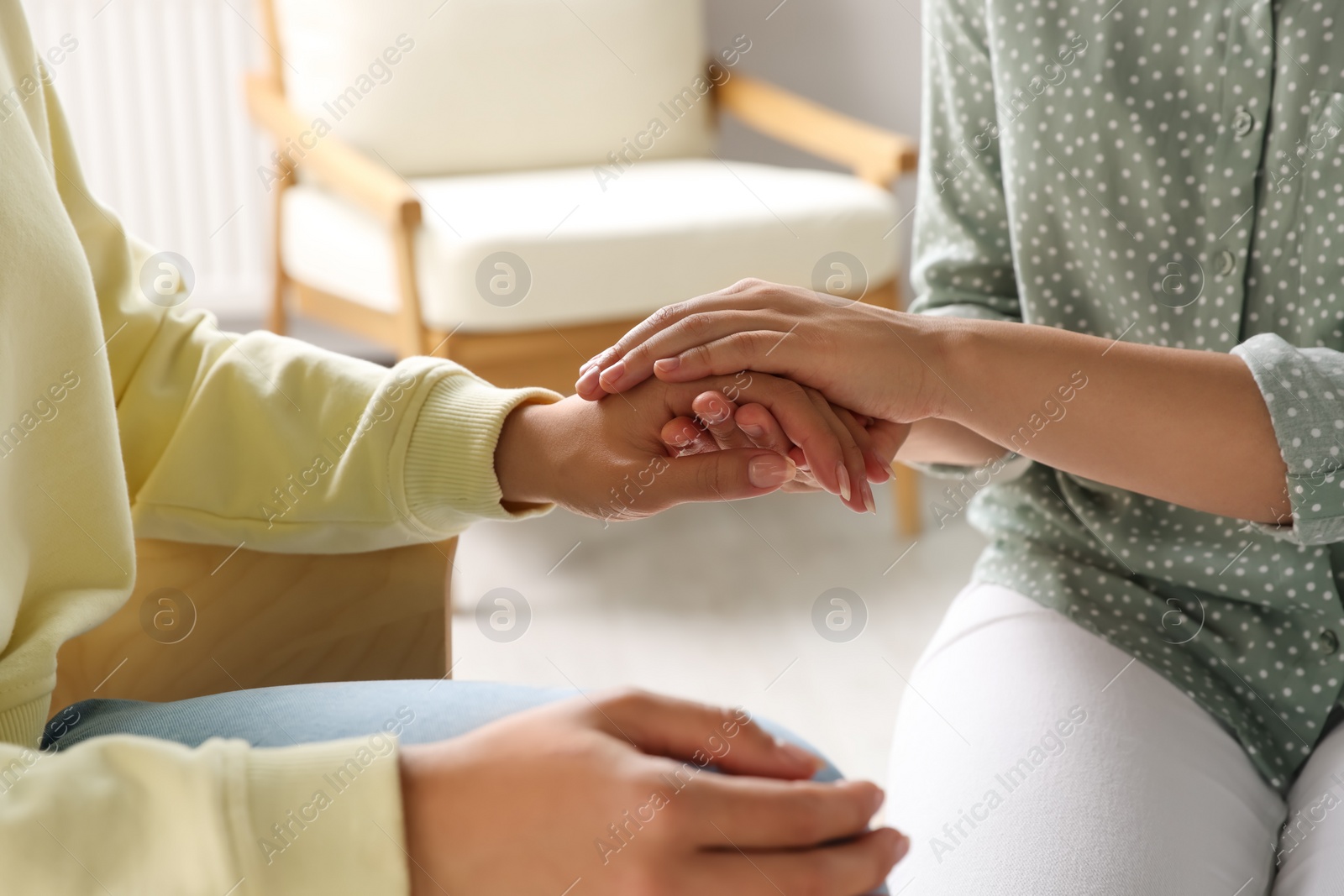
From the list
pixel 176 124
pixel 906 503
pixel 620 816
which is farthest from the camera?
pixel 176 124

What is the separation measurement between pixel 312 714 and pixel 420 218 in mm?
1200

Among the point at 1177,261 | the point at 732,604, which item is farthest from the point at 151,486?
the point at 732,604

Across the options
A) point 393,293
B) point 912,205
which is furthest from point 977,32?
point 912,205

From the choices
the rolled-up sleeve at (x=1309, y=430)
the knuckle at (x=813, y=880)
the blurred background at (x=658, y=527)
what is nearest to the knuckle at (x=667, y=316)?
the rolled-up sleeve at (x=1309, y=430)

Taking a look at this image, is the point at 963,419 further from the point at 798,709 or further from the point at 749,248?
the point at 749,248

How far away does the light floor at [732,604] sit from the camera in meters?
1.58

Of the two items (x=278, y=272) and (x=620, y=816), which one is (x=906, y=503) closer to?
(x=278, y=272)

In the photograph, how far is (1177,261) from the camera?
32.8 inches

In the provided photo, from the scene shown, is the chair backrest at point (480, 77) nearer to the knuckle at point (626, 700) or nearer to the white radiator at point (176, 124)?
the white radiator at point (176, 124)

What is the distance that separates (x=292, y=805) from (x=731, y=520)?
1698 mm

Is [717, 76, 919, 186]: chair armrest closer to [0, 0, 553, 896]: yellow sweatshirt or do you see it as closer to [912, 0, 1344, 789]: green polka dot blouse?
[912, 0, 1344, 789]: green polka dot blouse

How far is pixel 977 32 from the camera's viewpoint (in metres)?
0.91

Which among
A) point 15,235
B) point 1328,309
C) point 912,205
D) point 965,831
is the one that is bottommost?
point 912,205

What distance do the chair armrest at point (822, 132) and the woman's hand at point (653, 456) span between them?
48.0 inches
